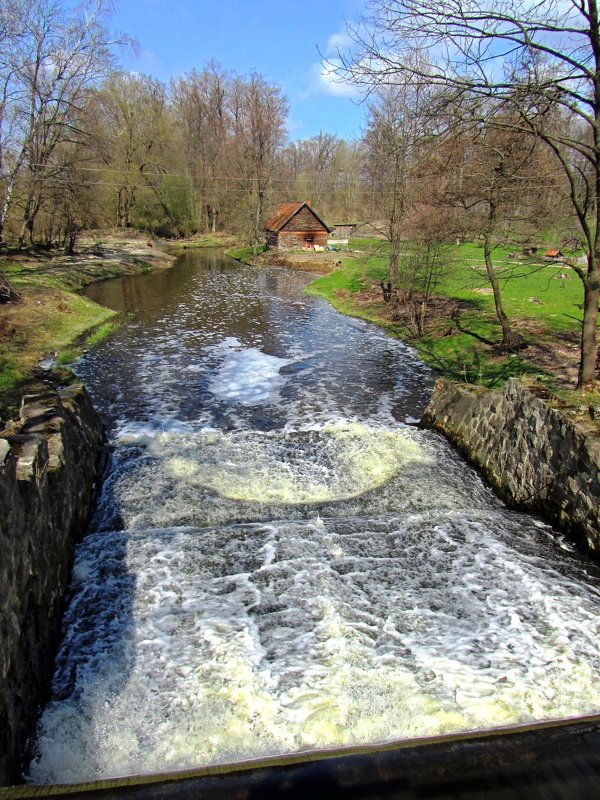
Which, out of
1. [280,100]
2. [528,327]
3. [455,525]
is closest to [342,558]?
[455,525]

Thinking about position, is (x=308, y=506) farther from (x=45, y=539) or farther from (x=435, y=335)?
(x=435, y=335)

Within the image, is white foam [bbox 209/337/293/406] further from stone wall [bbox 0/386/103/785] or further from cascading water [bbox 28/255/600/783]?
stone wall [bbox 0/386/103/785]

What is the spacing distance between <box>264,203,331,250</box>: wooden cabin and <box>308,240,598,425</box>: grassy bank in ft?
59.3

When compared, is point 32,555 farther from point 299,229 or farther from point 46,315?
point 299,229

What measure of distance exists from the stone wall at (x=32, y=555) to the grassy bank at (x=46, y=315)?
380 cm

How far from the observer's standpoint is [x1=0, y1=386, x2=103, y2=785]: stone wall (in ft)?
11.9

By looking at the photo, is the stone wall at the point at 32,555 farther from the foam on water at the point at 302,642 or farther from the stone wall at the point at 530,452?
the stone wall at the point at 530,452

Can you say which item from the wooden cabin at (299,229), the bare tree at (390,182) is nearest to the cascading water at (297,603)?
the bare tree at (390,182)

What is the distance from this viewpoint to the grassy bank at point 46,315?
12688 millimetres

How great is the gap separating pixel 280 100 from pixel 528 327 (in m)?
43.9

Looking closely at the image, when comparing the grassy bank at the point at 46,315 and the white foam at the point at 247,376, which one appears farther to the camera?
the grassy bank at the point at 46,315

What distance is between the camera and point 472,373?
44.1 feet

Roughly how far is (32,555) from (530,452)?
669 cm

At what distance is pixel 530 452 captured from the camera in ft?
24.6
